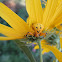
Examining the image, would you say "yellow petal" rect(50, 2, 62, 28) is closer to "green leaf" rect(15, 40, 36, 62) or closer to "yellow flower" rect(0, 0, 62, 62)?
"yellow flower" rect(0, 0, 62, 62)

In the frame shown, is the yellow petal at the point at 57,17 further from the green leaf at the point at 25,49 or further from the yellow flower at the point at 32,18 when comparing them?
the green leaf at the point at 25,49

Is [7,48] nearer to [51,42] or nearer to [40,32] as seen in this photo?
[51,42]

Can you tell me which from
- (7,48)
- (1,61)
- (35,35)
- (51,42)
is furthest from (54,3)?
(7,48)

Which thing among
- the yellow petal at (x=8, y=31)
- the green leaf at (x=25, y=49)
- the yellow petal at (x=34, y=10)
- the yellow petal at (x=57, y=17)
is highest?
the yellow petal at (x=34, y=10)

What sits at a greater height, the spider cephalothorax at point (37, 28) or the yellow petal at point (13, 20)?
the yellow petal at point (13, 20)

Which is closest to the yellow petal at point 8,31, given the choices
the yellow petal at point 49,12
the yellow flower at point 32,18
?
the yellow flower at point 32,18

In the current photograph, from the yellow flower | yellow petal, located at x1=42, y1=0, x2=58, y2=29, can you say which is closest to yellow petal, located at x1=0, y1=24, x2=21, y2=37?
the yellow flower
